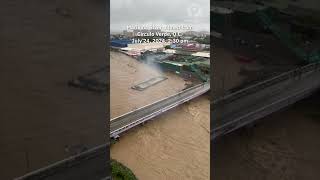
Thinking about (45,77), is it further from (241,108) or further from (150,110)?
(150,110)

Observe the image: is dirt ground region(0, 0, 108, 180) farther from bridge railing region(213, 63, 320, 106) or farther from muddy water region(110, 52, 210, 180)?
muddy water region(110, 52, 210, 180)

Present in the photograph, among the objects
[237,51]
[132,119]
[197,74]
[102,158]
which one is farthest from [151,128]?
[237,51]

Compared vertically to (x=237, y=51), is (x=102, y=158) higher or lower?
lower

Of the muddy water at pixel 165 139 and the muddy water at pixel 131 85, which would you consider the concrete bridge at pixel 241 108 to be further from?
the muddy water at pixel 131 85

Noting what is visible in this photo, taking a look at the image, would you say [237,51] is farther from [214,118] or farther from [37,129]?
[37,129]

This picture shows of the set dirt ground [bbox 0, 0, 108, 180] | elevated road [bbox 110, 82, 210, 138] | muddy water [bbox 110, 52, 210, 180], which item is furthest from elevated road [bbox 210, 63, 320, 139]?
elevated road [bbox 110, 82, 210, 138]

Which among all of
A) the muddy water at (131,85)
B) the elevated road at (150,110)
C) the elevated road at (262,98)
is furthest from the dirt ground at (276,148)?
the muddy water at (131,85)
